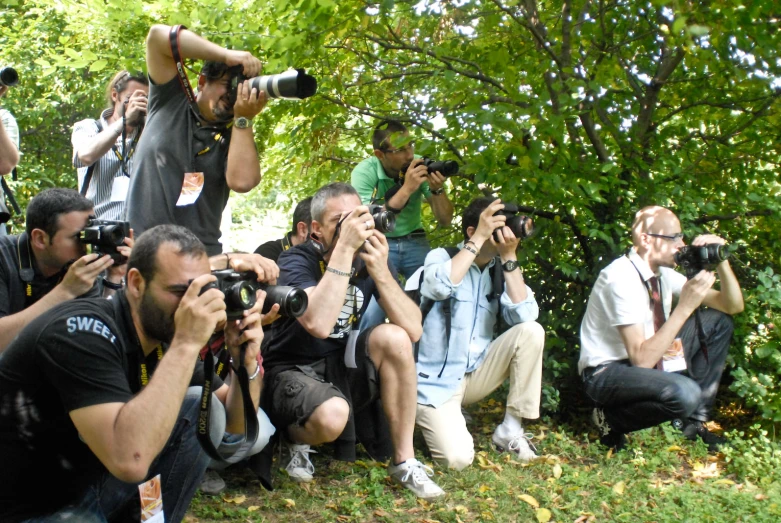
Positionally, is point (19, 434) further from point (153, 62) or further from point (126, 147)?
point (126, 147)

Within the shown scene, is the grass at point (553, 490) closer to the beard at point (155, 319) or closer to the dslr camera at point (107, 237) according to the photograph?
the dslr camera at point (107, 237)

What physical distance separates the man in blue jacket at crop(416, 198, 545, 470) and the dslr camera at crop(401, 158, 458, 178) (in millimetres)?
250

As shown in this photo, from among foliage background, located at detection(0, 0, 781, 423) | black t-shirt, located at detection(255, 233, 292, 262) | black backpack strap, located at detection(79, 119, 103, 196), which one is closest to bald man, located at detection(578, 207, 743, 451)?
foliage background, located at detection(0, 0, 781, 423)

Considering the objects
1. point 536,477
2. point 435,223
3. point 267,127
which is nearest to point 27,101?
point 267,127

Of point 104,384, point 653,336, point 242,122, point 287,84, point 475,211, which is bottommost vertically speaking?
point 653,336

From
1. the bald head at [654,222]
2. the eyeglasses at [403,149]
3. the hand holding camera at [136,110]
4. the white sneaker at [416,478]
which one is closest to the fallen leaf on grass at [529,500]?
the white sneaker at [416,478]

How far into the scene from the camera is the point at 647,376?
429cm

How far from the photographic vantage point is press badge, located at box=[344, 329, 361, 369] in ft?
12.9

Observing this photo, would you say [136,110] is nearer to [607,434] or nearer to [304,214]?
[304,214]

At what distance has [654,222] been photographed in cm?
451

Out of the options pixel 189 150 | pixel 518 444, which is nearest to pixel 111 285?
pixel 189 150

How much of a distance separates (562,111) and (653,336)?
4.28 feet

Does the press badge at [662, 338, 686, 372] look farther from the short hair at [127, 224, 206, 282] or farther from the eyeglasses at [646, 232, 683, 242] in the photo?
the short hair at [127, 224, 206, 282]

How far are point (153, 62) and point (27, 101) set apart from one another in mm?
6532
